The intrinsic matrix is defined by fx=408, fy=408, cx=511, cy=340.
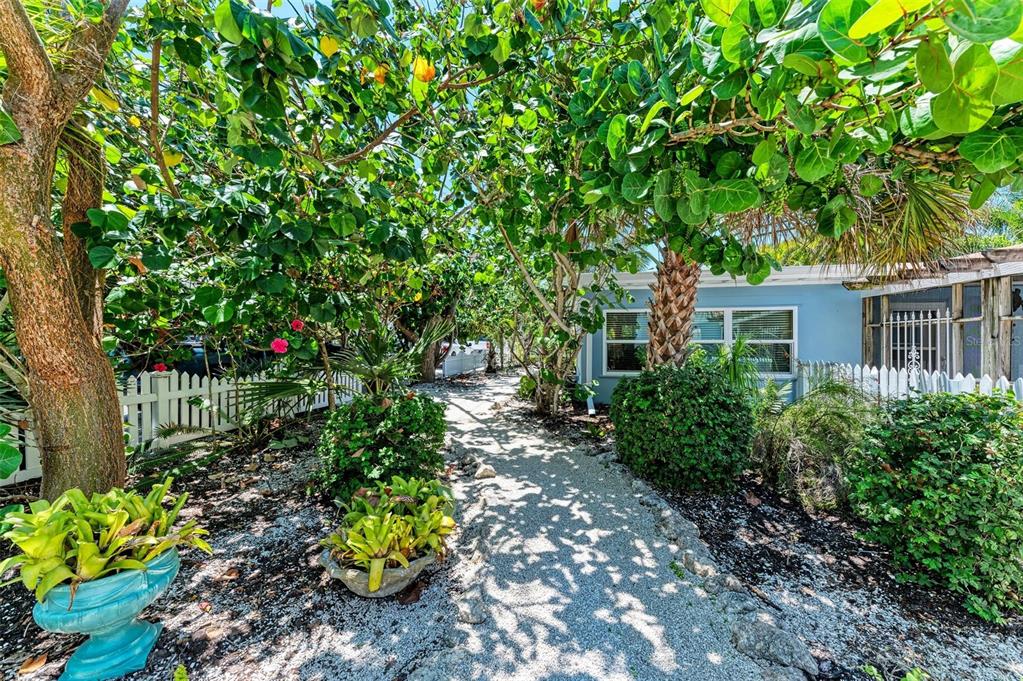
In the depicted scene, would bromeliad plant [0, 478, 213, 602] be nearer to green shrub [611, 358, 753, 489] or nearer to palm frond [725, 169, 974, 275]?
green shrub [611, 358, 753, 489]

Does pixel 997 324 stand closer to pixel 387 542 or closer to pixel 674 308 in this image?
pixel 674 308

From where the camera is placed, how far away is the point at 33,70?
2014 mm

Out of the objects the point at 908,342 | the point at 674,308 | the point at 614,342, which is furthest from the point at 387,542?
the point at 908,342

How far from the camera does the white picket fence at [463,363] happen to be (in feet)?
52.9

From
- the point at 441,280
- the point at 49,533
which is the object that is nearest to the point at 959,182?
the point at 49,533

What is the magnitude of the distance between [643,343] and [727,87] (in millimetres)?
8238

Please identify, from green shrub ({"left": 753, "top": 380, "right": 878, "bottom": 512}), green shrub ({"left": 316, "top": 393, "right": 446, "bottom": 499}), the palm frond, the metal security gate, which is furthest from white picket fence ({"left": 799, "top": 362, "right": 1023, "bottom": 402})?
green shrub ({"left": 316, "top": 393, "right": 446, "bottom": 499})

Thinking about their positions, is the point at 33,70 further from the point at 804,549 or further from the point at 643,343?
the point at 643,343

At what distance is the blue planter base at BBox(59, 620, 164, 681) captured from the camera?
1.89 m

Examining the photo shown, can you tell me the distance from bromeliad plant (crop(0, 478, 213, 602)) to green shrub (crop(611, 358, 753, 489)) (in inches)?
142

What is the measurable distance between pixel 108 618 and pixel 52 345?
1.51 metres

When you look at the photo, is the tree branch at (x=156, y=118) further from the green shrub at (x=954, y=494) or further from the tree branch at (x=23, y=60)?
the green shrub at (x=954, y=494)

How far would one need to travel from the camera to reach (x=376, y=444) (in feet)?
11.3

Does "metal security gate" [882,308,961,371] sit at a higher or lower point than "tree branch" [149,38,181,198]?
lower
